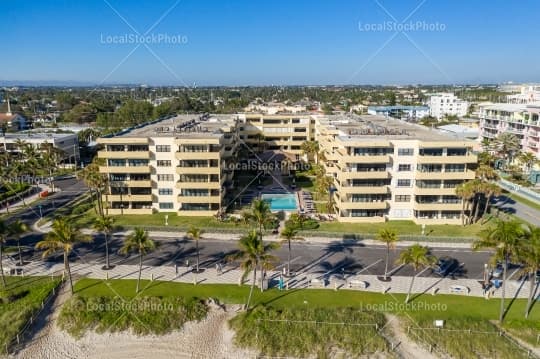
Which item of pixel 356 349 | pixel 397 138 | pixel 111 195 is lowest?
pixel 356 349

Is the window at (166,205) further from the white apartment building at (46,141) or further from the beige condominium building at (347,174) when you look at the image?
the white apartment building at (46,141)

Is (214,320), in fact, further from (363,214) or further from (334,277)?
(363,214)

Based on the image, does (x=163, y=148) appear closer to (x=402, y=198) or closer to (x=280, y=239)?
(x=280, y=239)

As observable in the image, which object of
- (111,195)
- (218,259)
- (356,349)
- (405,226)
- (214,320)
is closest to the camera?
(356,349)

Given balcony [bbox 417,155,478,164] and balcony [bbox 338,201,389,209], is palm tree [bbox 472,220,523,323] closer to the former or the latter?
balcony [bbox 417,155,478,164]

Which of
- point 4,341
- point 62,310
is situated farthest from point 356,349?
point 4,341

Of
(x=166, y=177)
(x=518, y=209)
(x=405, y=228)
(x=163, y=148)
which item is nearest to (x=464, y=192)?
(x=405, y=228)
